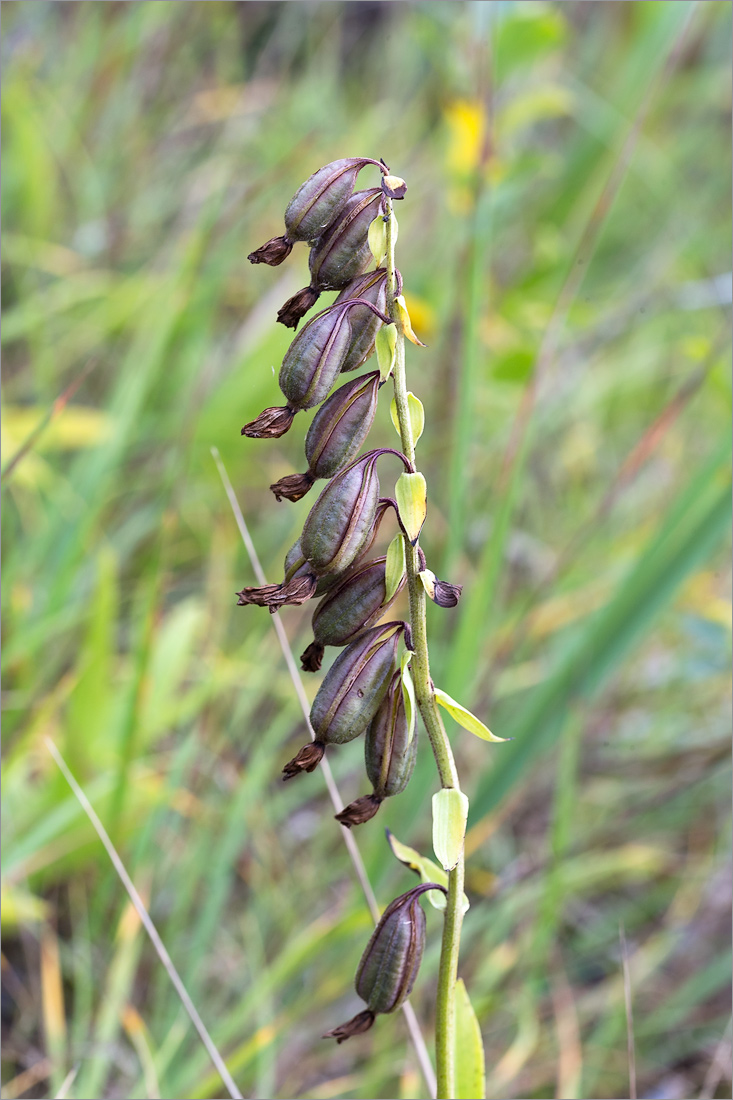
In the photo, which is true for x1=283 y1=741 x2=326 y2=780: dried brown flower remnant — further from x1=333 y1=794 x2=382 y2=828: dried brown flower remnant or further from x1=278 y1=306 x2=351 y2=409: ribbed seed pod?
x1=278 y1=306 x2=351 y2=409: ribbed seed pod

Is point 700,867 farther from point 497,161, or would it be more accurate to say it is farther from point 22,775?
point 497,161

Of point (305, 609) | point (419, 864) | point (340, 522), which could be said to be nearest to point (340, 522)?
point (340, 522)

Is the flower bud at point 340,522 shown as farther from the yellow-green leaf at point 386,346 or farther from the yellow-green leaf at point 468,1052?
the yellow-green leaf at point 468,1052

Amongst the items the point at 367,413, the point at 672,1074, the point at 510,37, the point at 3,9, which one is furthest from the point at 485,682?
the point at 3,9

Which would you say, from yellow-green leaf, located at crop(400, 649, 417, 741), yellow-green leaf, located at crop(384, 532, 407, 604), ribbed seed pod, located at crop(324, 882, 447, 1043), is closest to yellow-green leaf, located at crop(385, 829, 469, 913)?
ribbed seed pod, located at crop(324, 882, 447, 1043)

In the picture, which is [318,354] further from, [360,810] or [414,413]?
[360,810]
